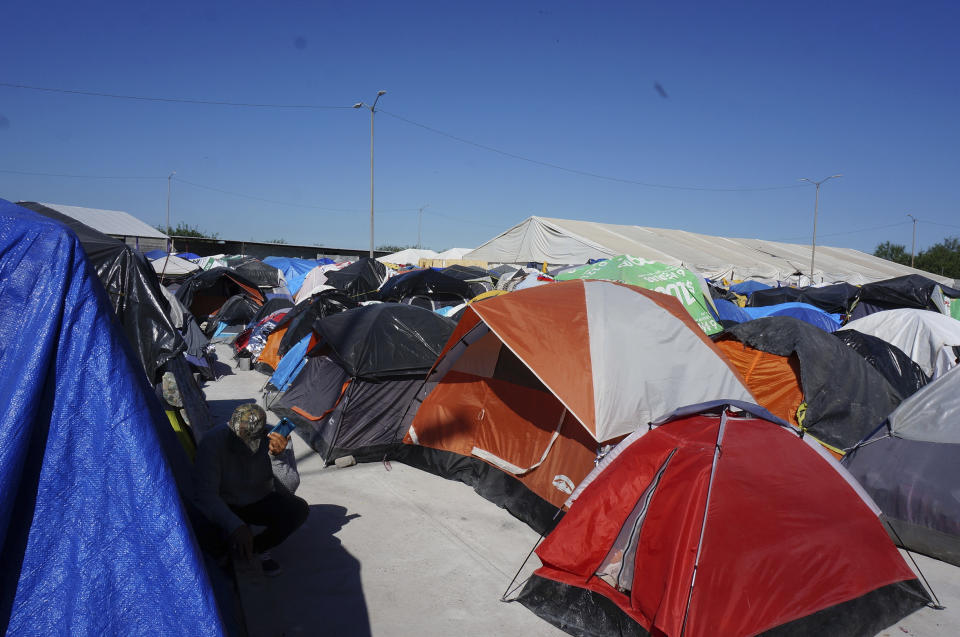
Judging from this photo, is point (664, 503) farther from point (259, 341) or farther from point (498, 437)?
point (259, 341)

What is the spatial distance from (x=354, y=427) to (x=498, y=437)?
1.64 m

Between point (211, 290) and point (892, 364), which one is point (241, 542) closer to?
point (892, 364)

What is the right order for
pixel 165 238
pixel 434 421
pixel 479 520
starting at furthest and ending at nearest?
pixel 165 238
pixel 434 421
pixel 479 520

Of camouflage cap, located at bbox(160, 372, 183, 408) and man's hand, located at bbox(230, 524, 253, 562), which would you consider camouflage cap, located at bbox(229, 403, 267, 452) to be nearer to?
man's hand, located at bbox(230, 524, 253, 562)

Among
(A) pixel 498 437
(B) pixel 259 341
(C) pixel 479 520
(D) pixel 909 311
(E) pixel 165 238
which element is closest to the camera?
(C) pixel 479 520

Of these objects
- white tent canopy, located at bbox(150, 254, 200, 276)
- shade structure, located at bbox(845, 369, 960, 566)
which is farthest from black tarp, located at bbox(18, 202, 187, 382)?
white tent canopy, located at bbox(150, 254, 200, 276)

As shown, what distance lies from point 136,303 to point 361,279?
469 inches

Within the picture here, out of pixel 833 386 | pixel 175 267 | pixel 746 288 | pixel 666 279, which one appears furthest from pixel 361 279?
pixel 746 288

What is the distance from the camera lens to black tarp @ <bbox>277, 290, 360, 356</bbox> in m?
10.6

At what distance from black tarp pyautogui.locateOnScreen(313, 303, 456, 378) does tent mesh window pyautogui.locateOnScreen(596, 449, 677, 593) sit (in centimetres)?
332

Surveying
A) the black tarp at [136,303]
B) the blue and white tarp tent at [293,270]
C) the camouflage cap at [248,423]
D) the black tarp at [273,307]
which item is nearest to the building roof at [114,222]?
the blue and white tarp tent at [293,270]

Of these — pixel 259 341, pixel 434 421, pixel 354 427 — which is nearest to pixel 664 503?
pixel 434 421

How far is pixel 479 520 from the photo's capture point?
5.38 m

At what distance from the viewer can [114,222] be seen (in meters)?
33.7
